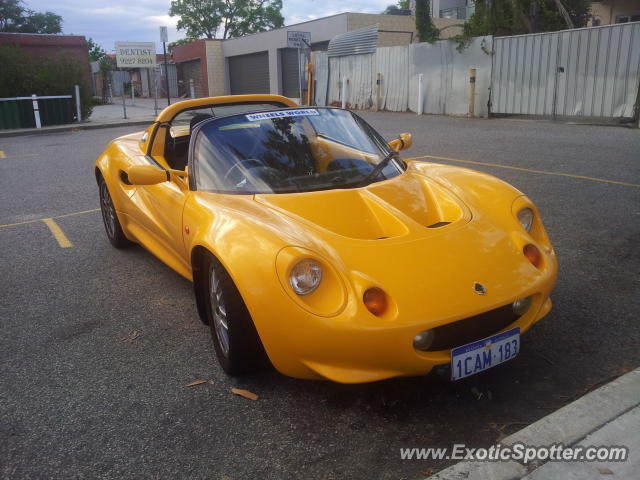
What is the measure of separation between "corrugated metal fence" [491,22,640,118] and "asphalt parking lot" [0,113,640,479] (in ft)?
28.1

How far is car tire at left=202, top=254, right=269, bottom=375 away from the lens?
2.58 metres

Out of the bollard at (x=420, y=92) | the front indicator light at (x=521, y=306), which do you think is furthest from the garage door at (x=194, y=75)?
the front indicator light at (x=521, y=306)

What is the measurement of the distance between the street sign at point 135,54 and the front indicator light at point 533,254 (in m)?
21.9

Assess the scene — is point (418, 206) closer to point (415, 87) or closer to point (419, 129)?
point (419, 129)

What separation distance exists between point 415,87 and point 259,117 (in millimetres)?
15381

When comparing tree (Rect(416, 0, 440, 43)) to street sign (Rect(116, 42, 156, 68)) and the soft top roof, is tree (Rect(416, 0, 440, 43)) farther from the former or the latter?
the soft top roof

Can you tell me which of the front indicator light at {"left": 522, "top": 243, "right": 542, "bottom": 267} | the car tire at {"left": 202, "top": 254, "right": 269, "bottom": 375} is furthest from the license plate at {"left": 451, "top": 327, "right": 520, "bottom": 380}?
the car tire at {"left": 202, "top": 254, "right": 269, "bottom": 375}

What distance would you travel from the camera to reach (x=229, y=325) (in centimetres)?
262

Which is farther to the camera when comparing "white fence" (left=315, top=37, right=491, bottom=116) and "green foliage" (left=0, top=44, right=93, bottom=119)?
"green foliage" (left=0, top=44, right=93, bottom=119)

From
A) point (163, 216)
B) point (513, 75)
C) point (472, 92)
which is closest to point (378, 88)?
point (472, 92)

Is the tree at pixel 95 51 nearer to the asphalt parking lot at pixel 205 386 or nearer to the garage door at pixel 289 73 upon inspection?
the garage door at pixel 289 73

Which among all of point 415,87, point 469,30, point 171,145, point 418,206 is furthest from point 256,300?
point 469,30

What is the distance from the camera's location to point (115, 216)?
4.97 metres

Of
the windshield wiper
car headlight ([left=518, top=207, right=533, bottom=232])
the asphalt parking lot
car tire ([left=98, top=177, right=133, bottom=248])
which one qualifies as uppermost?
the windshield wiper
